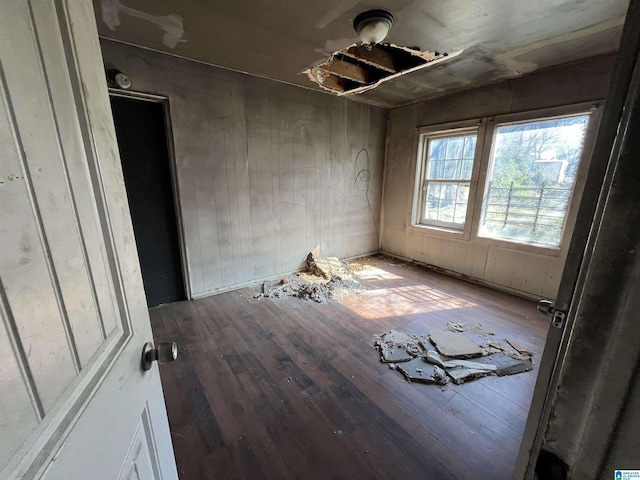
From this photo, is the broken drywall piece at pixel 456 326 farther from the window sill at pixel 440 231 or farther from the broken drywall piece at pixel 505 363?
the window sill at pixel 440 231

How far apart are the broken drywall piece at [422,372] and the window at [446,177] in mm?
2385

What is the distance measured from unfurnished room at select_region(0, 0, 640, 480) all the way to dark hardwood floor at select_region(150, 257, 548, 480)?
0.01m

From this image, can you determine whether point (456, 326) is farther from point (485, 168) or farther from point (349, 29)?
point (349, 29)

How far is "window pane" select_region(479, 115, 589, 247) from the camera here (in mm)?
2750

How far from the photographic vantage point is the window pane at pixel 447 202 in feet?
12.1

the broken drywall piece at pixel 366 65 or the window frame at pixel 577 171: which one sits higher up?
the broken drywall piece at pixel 366 65

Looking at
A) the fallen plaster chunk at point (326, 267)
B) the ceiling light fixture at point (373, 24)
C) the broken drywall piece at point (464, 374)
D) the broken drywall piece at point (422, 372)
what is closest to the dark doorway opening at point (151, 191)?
the fallen plaster chunk at point (326, 267)

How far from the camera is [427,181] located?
4070mm

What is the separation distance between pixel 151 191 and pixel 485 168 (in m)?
3.87

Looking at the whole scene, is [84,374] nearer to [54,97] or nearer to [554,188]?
[54,97]

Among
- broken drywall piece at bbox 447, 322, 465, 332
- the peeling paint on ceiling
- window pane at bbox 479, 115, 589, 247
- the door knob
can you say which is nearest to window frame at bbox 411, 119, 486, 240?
window pane at bbox 479, 115, 589, 247

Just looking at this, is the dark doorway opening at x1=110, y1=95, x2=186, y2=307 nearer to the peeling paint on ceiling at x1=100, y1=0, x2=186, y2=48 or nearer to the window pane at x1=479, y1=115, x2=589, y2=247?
the peeling paint on ceiling at x1=100, y1=0, x2=186, y2=48

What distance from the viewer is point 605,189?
0.36 meters

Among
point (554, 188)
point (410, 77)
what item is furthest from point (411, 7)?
point (554, 188)
